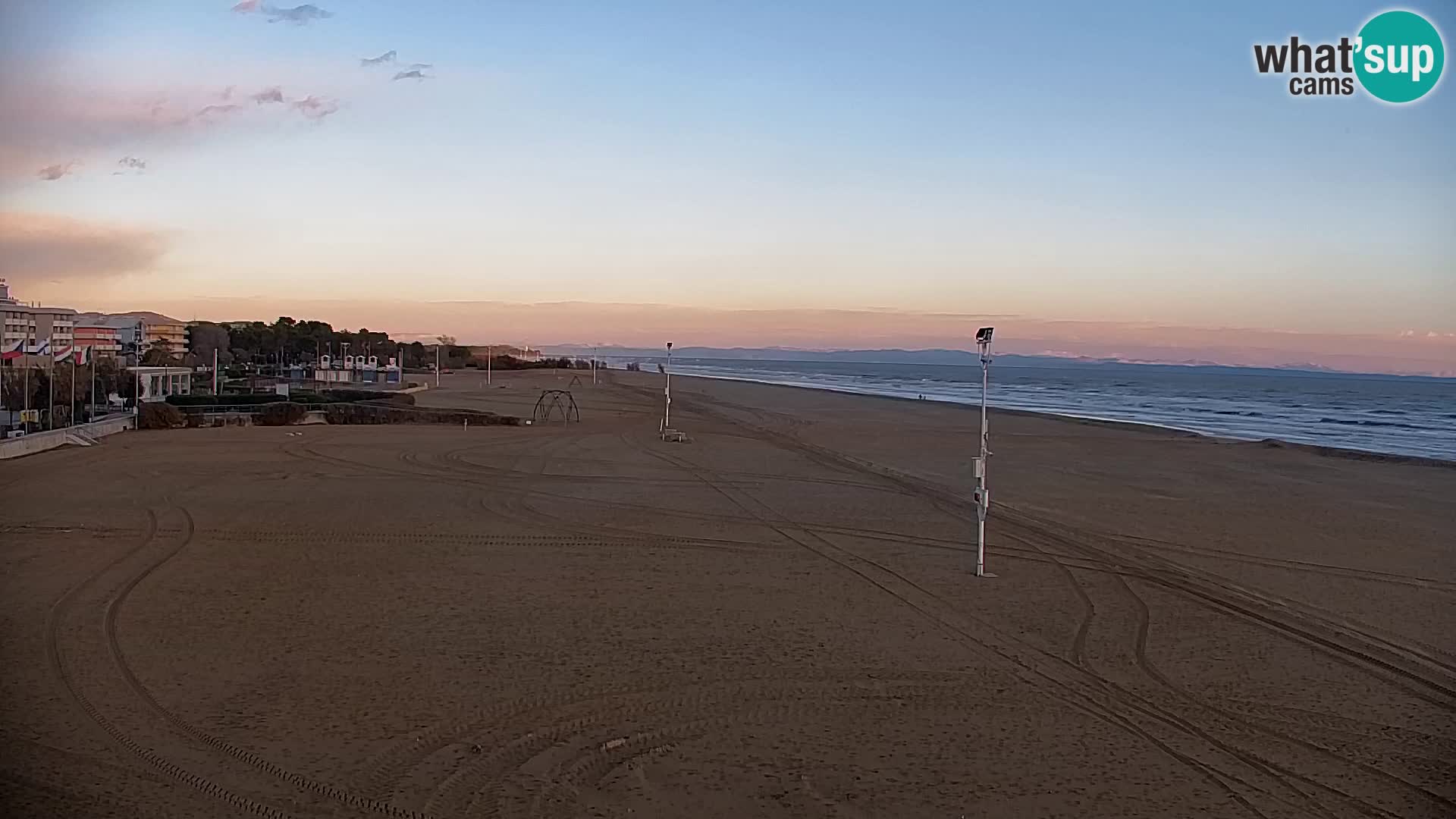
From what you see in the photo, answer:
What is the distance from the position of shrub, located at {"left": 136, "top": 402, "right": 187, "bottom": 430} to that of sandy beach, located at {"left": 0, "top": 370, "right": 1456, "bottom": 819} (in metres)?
13.9

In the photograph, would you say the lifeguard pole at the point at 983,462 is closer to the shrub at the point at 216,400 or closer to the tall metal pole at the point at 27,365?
the tall metal pole at the point at 27,365

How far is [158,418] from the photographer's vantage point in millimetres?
32344

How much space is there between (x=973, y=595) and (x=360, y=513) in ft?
32.3

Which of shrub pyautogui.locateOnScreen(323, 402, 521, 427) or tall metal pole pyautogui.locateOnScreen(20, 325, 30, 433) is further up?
tall metal pole pyautogui.locateOnScreen(20, 325, 30, 433)

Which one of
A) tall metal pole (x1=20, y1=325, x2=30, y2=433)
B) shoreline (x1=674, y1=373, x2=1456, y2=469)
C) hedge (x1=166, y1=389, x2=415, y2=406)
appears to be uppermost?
tall metal pole (x1=20, y1=325, x2=30, y2=433)

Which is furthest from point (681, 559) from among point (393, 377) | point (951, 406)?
point (393, 377)

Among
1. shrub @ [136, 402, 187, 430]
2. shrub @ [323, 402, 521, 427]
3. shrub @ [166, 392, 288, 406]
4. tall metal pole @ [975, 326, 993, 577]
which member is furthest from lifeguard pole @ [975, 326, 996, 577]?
shrub @ [166, 392, 288, 406]

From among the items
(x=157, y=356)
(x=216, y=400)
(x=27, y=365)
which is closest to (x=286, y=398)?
(x=216, y=400)

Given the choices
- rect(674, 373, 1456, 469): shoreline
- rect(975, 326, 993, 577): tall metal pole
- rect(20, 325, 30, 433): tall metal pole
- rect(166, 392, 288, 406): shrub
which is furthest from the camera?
rect(166, 392, 288, 406): shrub

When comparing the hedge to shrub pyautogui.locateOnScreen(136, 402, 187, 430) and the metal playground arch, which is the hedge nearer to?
shrub pyautogui.locateOnScreen(136, 402, 187, 430)

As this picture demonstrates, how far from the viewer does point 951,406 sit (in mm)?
55844

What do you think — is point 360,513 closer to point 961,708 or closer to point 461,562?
point 461,562

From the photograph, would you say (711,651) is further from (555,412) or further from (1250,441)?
(555,412)

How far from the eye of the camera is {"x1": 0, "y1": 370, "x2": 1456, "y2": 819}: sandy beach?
240 inches
